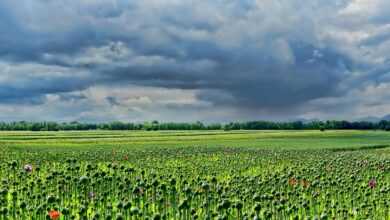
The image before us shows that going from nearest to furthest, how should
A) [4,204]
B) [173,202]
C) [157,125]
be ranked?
[4,204], [173,202], [157,125]

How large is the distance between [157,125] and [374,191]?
141 metres

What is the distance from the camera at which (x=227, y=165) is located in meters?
26.9

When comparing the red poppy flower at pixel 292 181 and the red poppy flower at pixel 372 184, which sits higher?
the red poppy flower at pixel 292 181

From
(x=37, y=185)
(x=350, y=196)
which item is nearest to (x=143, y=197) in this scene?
(x=37, y=185)

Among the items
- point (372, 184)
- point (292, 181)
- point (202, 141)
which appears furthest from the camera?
point (202, 141)

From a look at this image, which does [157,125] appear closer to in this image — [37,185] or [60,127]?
[60,127]

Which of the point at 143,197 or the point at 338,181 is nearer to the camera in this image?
the point at 143,197

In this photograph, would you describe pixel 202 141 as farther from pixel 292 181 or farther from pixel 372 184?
pixel 372 184

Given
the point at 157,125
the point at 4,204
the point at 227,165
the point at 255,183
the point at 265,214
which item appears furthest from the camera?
the point at 157,125

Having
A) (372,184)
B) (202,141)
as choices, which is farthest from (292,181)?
(202,141)

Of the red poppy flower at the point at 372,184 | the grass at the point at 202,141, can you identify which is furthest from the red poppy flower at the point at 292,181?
the grass at the point at 202,141

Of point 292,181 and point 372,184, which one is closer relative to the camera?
point 372,184

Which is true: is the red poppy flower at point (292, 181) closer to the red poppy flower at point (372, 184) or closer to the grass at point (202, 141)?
the red poppy flower at point (372, 184)

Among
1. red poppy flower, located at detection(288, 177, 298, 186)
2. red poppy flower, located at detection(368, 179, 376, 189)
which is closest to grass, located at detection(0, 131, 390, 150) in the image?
red poppy flower, located at detection(288, 177, 298, 186)
